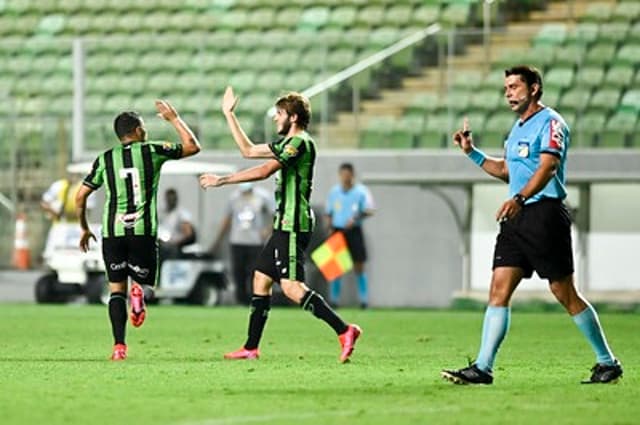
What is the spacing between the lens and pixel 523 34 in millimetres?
26156

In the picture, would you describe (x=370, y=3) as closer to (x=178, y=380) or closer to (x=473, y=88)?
(x=473, y=88)

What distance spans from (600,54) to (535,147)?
48.8 ft

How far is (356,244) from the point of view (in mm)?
24969

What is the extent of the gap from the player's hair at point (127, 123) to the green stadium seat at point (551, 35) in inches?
519

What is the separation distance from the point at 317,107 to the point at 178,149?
42.5 feet

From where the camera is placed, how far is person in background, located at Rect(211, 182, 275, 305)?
25.2 meters

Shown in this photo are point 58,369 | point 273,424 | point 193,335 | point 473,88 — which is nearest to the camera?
point 273,424

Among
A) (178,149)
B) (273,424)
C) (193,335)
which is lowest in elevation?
(193,335)

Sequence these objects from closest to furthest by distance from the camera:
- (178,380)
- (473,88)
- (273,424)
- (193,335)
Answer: (273,424) → (178,380) → (193,335) → (473,88)

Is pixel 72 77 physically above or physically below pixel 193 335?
above

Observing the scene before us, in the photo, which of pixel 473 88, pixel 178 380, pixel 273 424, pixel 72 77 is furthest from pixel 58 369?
pixel 72 77

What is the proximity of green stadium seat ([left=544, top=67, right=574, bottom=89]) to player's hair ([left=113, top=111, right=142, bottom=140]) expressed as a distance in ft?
41.7

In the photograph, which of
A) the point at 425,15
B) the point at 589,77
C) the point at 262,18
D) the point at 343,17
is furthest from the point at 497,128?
the point at 262,18

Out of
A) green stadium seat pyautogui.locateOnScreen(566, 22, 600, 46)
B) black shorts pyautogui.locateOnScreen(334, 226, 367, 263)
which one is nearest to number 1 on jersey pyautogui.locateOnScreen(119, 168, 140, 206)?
black shorts pyautogui.locateOnScreen(334, 226, 367, 263)
